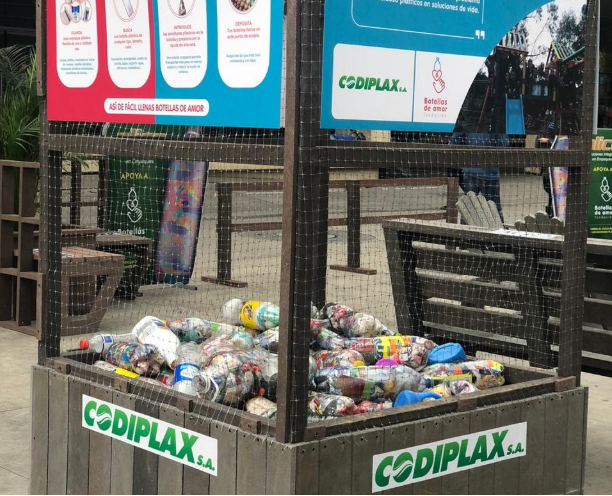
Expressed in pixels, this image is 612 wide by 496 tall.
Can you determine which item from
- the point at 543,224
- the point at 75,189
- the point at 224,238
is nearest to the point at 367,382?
the point at 543,224

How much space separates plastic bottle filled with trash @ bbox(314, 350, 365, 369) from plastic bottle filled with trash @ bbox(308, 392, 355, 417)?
47 centimetres

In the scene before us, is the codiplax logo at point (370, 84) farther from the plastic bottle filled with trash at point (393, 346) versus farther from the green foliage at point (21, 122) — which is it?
the green foliage at point (21, 122)

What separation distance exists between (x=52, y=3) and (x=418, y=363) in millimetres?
2286

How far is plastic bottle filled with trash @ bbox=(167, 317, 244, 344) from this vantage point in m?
5.06

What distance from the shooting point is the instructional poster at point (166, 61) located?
11.8 feet

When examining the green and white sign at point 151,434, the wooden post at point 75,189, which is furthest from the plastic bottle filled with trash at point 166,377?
the wooden post at point 75,189

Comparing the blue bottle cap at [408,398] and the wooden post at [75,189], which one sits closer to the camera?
the blue bottle cap at [408,398]

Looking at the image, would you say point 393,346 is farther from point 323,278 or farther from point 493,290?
point 493,290

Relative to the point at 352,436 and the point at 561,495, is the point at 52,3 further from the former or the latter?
the point at 561,495

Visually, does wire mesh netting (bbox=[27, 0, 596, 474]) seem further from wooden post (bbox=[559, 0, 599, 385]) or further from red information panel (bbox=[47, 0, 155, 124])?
red information panel (bbox=[47, 0, 155, 124])

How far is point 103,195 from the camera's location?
1004 centimetres

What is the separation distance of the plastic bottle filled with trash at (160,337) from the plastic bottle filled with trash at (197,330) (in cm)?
7

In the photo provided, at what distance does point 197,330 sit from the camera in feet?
16.7

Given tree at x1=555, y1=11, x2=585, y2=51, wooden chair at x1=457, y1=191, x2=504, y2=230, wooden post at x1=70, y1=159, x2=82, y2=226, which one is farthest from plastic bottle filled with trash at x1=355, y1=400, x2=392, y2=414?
wooden post at x1=70, y1=159, x2=82, y2=226
